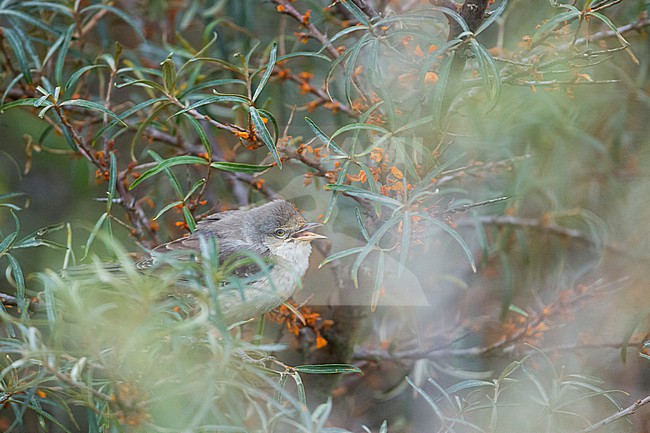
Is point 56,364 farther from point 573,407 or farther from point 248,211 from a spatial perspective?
point 573,407

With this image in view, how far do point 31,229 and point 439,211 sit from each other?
1668mm

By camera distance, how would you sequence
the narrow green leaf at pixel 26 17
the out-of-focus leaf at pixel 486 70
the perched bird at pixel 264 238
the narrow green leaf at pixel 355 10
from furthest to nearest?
the narrow green leaf at pixel 26 17, the perched bird at pixel 264 238, the narrow green leaf at pixel 355 10, the out-of-focus leaf at pixel 486 70

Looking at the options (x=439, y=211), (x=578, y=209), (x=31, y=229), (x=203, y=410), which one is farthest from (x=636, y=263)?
(x=31, y=229)

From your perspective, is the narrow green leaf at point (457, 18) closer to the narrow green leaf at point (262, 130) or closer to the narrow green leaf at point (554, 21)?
the narrow green leaf at point (554, 21)

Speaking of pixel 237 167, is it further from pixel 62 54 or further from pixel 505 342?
pixel 505 342

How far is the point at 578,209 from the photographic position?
2197 mm

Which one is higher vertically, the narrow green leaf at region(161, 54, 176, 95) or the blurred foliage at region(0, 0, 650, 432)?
the narrow green leaf at region(161, 54, 176, 95)

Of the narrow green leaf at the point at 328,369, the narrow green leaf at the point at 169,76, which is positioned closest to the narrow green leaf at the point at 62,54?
the narrow green leaf at the point at 169,76

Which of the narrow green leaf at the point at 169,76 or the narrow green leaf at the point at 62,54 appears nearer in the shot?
the narrow green leaf at the point at 169,76

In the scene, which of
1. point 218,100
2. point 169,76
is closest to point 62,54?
Result: point 169,76

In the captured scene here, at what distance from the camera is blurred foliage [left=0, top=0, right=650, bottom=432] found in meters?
1.44

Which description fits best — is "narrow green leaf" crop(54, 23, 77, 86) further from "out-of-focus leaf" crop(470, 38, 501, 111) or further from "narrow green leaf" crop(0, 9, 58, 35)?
"out-of-focus leaf" crop(470, 38, 501, 111)

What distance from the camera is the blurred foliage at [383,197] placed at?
1.44 m

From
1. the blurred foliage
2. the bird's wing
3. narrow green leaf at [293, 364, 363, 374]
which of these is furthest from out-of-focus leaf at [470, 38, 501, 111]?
the bird's wing
